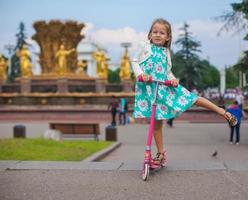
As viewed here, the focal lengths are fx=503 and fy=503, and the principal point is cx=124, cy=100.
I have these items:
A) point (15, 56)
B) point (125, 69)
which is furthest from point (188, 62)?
point (15, 56)

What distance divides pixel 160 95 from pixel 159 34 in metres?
0.66

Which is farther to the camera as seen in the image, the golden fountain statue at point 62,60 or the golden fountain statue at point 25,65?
the golden fountain statue at point 25,65

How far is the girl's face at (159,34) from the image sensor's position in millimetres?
5371

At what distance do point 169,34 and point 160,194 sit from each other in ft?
6.01

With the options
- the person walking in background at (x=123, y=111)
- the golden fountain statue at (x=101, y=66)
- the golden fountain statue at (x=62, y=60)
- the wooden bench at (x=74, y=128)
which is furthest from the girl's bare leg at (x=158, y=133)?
the golden fountain statue at (x=101, y=66)

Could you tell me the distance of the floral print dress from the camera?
5.37 m

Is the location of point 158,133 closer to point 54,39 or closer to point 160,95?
point 160,95

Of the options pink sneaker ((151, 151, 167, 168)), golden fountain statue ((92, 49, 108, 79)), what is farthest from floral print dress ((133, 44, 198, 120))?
golden fountain statue ((92, 49, 108, 79))

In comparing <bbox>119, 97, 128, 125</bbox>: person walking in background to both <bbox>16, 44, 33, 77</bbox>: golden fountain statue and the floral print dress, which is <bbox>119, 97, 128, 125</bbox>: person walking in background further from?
the floral print dress

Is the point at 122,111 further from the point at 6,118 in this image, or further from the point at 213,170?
the point at 213,170

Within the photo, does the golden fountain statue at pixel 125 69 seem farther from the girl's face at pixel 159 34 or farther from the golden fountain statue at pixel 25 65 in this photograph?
the girl's face at pixel 159 34

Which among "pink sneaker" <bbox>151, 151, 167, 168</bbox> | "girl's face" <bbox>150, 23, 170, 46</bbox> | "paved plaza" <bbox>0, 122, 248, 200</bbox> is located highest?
"girl's face" <bbox>150, 23, 170, 46</bbox>

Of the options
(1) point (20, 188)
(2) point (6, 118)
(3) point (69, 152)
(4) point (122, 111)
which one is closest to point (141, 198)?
(1) point (20, 188)

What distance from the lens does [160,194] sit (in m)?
4.49
